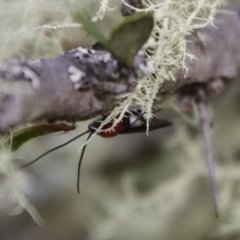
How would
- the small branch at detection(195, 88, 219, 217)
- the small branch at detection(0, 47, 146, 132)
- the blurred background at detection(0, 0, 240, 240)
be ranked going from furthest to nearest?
the blurred background at detection(0, 0, 240, 240), the small branch at detection(195, 88, 219, 217), the small branch at detection(0, 47, 146, 132)

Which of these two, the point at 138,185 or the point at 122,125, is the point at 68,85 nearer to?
the point at 122,125

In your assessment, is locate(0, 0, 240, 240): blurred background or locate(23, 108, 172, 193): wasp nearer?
locate(23, 108, 172, 193): wasp

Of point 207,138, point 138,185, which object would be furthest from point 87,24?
point 138,185

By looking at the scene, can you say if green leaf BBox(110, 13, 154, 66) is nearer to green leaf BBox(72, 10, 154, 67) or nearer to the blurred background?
green leaf BBox(72, 10, 154, 67)

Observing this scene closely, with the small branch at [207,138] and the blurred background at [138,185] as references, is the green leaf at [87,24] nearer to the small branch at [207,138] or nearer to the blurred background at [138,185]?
the small branch at [207,138]

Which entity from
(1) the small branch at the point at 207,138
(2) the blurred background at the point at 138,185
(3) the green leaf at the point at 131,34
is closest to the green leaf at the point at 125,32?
(3) the green leaf at the point at 131,34

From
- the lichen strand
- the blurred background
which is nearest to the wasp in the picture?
the lichen strand

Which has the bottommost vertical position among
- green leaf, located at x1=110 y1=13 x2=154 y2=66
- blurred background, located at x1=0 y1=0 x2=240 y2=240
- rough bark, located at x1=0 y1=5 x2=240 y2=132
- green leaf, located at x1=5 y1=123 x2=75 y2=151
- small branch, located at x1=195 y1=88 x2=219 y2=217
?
blurred background, located at x1=0 y1=0 x2=240 y2=240

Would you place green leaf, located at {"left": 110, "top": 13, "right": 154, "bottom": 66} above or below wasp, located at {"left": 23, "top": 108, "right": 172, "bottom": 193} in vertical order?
above

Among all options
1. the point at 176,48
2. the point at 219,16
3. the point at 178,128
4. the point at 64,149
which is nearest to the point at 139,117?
the point at 176,48

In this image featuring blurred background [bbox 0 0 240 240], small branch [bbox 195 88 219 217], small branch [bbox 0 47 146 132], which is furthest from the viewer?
blurred background [bbox 0 0 240 240]
